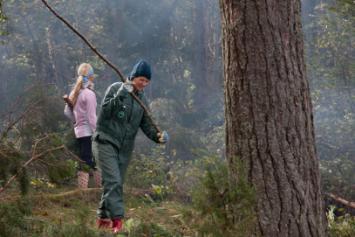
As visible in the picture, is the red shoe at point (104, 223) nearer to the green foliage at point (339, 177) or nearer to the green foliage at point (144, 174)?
the green foliage at point (144, 174)

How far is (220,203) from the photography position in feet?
10.3

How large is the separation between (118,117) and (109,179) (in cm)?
59

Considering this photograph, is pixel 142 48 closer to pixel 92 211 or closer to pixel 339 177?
pixel 339 177

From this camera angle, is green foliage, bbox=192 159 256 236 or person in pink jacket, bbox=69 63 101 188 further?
person in pink jacket, bbox=69 63 101 188

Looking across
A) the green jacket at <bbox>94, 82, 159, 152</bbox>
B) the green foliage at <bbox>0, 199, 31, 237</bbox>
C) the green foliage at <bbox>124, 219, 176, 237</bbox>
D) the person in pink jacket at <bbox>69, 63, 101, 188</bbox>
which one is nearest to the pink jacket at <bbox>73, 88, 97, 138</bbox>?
the person in pink jacket at <bbox>69, 63, 101, 188</bbox>

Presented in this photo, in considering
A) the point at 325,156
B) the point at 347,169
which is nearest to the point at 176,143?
the point at 325,156

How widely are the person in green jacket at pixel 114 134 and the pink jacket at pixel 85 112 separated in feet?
6.72

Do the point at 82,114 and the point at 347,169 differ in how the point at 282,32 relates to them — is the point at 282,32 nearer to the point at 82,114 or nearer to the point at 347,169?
the point at 82,114

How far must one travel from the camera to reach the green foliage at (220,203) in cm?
308

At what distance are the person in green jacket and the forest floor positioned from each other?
0.64ft

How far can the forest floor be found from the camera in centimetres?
484

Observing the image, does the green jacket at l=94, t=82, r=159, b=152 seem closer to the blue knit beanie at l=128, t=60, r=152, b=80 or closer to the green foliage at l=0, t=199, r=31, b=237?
the blue knit beanie at l=128, t=60, r=152, b=80

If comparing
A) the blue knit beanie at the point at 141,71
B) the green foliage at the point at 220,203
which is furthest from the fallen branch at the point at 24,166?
the blue knit beanie at the point at 141,71

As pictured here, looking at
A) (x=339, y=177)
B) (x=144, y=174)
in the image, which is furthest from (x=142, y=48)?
(x=144, y=174)
